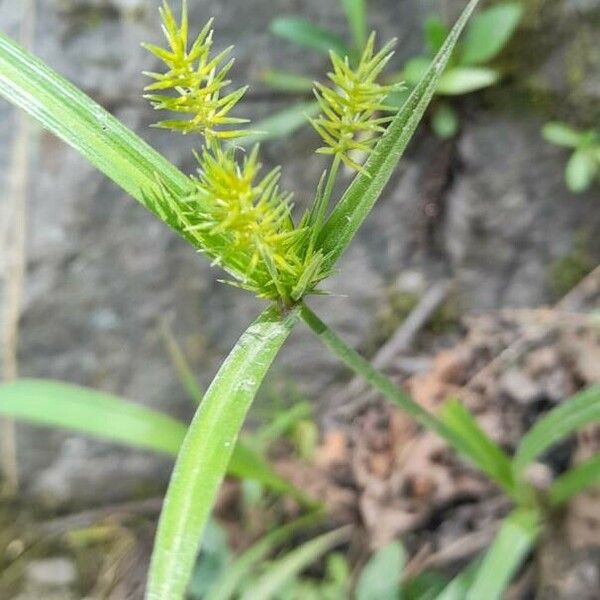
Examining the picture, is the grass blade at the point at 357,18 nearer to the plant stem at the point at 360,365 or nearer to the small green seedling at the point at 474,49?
the small green seedling at the point at 474,49

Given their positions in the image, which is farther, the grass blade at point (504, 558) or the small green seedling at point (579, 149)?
the small green seedling at point (579, 149)

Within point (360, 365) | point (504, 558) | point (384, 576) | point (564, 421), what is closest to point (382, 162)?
point (360, 365)

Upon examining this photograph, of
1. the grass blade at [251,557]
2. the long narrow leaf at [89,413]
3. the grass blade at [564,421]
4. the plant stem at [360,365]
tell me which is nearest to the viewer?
the plant stem at [360,365]

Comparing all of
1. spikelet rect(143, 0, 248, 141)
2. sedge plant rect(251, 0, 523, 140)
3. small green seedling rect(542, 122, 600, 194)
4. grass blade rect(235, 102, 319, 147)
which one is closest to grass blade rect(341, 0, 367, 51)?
sedge plant rect(251, 0, 523, 140)

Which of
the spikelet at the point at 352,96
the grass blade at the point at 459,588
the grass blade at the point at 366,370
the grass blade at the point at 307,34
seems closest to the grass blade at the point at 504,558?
the grass blade at the point at 459,588

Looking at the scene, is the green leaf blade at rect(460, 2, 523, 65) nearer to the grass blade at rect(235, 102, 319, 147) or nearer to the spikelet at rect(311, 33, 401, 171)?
the grass blade at rect(235, 102, 319, 147)

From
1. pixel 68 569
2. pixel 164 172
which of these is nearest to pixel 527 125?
pixel 164 172

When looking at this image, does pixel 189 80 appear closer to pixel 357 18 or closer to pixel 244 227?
pixel 244 227
